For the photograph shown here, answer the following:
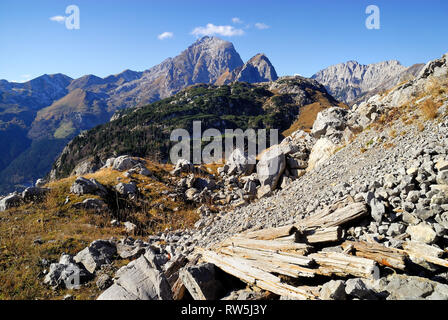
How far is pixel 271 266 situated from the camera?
7934 mm

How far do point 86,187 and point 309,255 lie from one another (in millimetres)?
20260

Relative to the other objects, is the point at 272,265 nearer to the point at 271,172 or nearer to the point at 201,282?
the point at 201,282

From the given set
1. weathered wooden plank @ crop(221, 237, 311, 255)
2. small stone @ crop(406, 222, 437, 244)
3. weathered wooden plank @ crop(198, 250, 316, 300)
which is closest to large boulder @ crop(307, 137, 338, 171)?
small stone @ crop(406, 222, 437, 244)

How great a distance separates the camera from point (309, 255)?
8102 millimetres

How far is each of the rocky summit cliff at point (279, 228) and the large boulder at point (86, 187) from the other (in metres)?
0.16

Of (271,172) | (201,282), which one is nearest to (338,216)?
(201,282)

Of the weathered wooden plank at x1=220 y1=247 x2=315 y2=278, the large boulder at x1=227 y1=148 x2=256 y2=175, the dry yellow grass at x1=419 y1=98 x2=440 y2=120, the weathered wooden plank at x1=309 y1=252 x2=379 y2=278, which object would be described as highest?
the dry yellow grass at x1=419 y1=98 x2=440 y2=120

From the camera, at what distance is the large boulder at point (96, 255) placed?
11844mm

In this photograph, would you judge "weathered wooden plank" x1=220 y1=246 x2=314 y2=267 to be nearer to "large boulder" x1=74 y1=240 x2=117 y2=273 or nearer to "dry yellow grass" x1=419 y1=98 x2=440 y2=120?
"large boulder" x1=74 y1=240 x2=117 y2=273

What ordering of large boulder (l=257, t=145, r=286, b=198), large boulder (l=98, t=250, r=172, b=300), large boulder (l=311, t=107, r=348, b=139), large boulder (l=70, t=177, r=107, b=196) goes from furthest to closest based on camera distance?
large boulder (l=311, t=107, r=348, b=139) < large boulder (l=257, t=145, r=286, b=198) < large boulder (l=70, t=177, r=107, b=196) < large boulder (l=98, t=250, r=172, b=300)

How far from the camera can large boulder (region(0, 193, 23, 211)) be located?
1844cm
